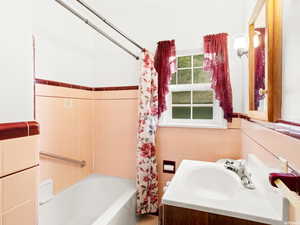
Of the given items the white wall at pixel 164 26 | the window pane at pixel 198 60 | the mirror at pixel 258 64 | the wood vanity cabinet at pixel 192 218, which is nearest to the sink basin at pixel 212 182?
the wood vanity cabinet at pixel 192 218

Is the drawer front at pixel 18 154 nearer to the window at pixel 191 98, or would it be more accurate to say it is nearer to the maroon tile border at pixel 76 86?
the maroon tile border at pixel 76 86

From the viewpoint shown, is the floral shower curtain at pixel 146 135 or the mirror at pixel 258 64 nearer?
the mirror at pixel 258 64

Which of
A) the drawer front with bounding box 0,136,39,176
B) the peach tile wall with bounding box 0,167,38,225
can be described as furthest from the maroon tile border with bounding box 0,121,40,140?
the peach tile wall with bounding box 0,167,38,225

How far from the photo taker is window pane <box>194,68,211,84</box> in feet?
6.16

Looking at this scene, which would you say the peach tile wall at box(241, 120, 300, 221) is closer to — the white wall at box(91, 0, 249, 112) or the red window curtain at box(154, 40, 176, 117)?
the white wall at box(91, 0, 249, 112)

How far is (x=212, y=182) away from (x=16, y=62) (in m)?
1.33

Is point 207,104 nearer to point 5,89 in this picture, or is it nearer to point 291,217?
point 291,217

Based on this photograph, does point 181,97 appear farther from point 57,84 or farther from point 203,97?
point 57,84

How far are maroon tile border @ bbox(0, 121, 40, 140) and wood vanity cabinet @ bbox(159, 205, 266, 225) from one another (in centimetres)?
72

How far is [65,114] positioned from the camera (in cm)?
183

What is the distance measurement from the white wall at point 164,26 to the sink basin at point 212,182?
77 cm

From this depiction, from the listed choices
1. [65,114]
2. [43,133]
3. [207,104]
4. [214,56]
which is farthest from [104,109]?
[214,56]

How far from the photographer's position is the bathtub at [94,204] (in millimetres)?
1520

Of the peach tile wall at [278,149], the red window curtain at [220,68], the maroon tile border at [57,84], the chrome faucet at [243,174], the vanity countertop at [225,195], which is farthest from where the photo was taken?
the red window curtain at [220,68]
